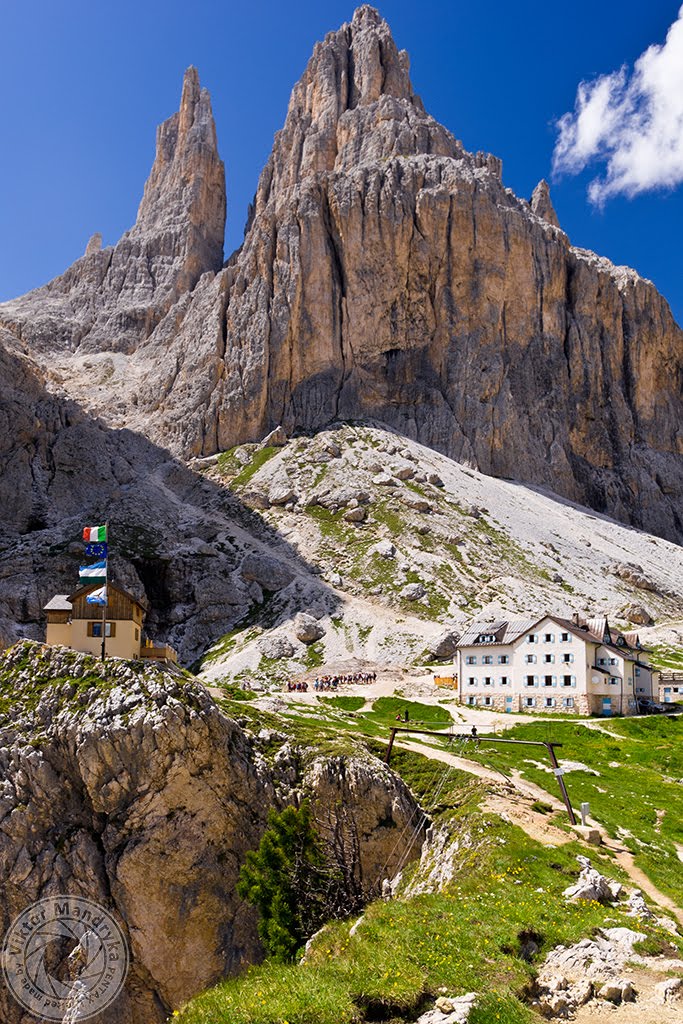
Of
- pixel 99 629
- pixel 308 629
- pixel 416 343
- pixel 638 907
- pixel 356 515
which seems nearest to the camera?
pixel 638 907

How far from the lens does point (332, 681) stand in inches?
3174

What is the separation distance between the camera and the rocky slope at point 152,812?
117 feet

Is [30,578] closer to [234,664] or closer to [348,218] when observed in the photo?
[234,664]

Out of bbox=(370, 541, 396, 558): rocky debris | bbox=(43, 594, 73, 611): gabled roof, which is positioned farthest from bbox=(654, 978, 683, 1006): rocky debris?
bbox=(370, 541, 396, 558): rocky debris

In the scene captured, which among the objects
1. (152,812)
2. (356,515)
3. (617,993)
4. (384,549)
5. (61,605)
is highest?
(356,515)

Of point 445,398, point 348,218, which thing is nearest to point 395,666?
point 445,398

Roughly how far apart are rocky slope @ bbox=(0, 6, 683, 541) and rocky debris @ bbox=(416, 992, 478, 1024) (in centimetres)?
13887

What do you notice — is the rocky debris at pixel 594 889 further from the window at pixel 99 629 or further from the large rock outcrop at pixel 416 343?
the large rock outcrop at pixel 416 343

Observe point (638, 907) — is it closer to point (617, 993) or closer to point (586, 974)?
point (586, 974)

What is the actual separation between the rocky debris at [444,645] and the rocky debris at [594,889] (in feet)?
208

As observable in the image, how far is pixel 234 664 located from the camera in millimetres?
89750

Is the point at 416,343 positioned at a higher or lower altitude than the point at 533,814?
higher

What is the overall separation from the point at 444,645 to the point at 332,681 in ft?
53.2

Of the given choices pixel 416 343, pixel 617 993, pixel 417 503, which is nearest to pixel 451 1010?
pixel 617 993
